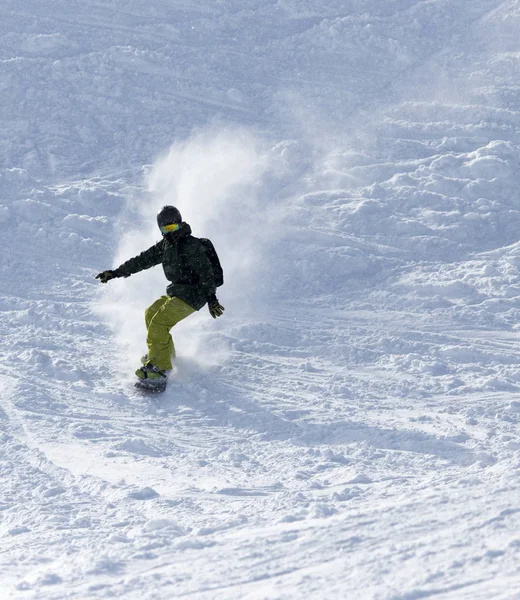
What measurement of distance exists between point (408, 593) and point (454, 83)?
9384 mm

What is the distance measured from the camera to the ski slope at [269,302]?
447cm

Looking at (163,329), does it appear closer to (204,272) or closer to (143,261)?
(204,272)

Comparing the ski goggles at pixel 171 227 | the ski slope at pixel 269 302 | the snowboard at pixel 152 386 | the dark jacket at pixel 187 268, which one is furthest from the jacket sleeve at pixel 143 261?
the snowboard at pixel 152 386

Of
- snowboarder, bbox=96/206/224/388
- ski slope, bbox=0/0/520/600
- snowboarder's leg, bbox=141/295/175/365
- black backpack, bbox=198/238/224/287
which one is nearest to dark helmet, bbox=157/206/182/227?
snowboarder, bbox=96/206/224/388

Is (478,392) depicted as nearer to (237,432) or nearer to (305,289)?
(237,432)

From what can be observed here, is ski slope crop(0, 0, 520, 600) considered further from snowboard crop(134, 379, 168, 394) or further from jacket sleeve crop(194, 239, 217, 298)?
jacket sleeve crop(194, 239, 217, 298)

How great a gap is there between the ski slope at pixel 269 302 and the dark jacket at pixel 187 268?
0.72 m

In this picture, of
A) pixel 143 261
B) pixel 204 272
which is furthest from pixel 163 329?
pixel 143 261

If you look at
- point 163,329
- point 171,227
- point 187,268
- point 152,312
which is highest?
point 171,227

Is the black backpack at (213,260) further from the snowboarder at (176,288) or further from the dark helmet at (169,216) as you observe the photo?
the dark helmet at (169,216)

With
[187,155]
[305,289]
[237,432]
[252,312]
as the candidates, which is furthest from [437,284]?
[187,155]

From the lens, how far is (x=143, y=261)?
7.22 meters

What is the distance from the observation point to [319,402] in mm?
6543

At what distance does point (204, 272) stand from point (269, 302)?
4.89 ft
